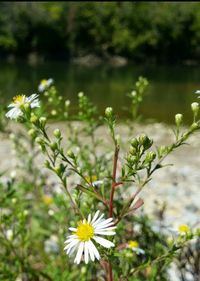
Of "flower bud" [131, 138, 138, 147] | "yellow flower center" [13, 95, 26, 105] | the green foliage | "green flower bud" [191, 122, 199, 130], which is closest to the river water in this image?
"yellow flower center" [13, 95, 26, 105]

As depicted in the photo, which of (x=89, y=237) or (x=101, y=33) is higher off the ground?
(x=101, y=33)

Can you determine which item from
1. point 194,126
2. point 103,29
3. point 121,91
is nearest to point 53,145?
point 194,126

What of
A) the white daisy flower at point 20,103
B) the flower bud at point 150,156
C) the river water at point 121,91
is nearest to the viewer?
the flower bud at point 150,156

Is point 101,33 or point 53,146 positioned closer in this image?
point 53,146

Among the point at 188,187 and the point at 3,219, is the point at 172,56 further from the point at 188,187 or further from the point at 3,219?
the point at 3,219

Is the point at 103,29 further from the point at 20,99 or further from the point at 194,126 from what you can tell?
the point at 194,126

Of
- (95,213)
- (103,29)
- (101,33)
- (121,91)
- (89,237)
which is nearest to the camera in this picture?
(89,237)

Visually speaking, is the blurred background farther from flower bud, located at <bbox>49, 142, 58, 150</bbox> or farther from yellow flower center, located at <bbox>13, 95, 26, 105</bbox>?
flower bud, located at <bbox>49, 142, 58, 150</bbox>

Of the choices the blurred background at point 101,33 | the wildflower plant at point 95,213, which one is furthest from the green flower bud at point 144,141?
the blurred background at point 101,33

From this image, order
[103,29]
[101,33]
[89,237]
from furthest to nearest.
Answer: [103,29], [101,33], [89,237]

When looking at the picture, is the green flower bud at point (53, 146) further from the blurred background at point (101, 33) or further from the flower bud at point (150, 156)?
the blurred background at point (101, 33)
